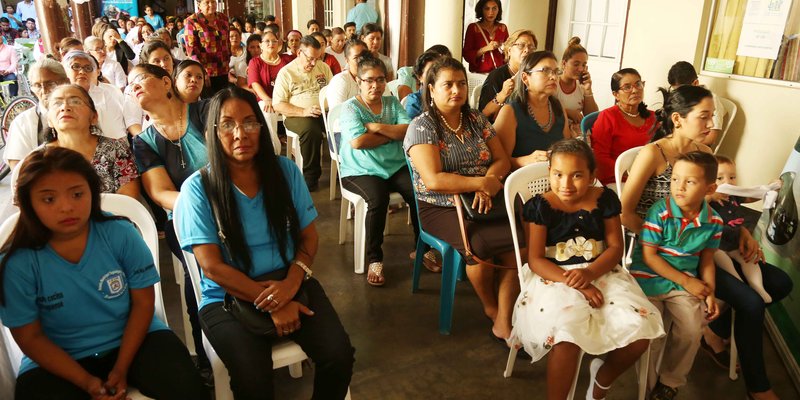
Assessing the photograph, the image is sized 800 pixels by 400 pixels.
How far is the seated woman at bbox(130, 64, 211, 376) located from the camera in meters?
2.11

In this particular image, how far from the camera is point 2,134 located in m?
4.42

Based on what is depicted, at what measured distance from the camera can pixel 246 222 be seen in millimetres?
1701

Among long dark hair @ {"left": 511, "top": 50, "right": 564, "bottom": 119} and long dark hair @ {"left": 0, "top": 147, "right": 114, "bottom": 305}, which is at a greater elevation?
long dark hair @ {"left": 511, "top": 50, "right": 564, "bottom": 119}

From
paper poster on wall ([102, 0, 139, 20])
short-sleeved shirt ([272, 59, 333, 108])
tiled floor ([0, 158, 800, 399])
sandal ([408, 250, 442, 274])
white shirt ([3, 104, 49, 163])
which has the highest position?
paper poster on wall ([102, 0, 139, 20])

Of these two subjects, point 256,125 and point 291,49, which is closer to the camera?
point 256,125

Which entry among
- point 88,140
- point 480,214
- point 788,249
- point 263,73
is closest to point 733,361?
point 788,249

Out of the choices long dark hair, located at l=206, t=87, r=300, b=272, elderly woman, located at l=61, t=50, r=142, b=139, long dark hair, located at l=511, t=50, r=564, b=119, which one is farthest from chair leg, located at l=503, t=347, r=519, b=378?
elderly woman, located at l=61, t=50, r=142, b=139

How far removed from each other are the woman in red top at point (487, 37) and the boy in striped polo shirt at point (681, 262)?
3134 mm

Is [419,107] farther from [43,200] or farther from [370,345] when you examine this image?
[43,200]

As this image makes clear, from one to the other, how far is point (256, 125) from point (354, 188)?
1346mm

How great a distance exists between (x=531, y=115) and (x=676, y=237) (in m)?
1.04

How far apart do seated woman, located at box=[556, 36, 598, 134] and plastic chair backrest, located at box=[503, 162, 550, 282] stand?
Result: 1.38 meters

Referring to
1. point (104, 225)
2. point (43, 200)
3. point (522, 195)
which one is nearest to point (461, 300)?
point (522, 195)

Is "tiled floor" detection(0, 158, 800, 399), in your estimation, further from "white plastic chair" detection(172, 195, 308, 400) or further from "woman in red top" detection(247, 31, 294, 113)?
"woman in red top" detection(247, 31, 294, 113)
